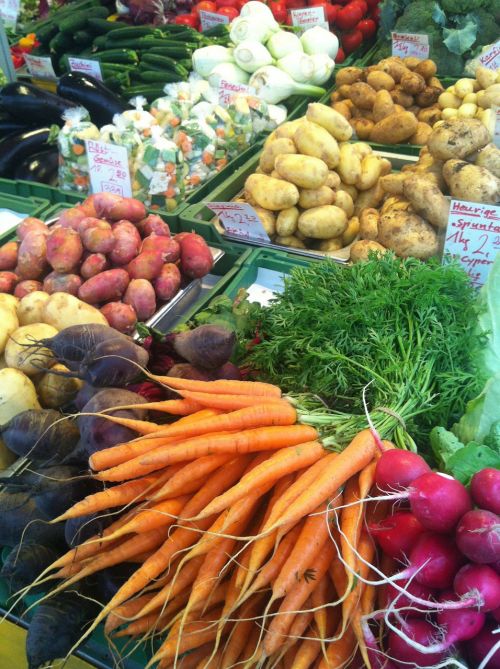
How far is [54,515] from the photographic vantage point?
1.32 metres

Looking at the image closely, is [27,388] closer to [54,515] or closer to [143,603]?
[54,515]

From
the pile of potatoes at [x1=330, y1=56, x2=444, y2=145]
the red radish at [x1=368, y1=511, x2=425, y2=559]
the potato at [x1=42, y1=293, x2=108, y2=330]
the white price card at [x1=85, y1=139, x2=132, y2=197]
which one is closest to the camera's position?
the red radish at [x1=368, y1=511, x2=425, y2=559]

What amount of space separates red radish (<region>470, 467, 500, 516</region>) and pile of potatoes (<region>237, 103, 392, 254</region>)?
167cm

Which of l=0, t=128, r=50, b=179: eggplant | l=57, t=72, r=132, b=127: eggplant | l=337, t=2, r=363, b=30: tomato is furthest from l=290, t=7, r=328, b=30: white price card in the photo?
l=0, t=128, r=50, b=179: eggplant

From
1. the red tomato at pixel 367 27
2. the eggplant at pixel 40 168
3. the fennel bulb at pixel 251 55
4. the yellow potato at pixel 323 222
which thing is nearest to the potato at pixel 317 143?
the yellow potato at pixel 323 222

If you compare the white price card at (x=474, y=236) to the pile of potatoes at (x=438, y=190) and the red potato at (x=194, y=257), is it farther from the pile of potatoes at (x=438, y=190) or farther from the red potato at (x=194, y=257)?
the red potato at (x=194, y=257)

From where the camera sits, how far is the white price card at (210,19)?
4.34 meters

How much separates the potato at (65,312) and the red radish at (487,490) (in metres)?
1.26

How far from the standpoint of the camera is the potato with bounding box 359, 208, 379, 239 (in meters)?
2.49

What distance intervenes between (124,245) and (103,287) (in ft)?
0.69

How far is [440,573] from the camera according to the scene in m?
0.99

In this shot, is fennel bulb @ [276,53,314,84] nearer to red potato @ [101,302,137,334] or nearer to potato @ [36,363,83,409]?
red potato @ [101,302,137,334]

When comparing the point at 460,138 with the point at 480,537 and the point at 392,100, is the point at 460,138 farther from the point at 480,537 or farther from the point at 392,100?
the point at 480,537

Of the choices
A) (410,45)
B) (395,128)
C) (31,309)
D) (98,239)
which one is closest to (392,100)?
(395,128)
